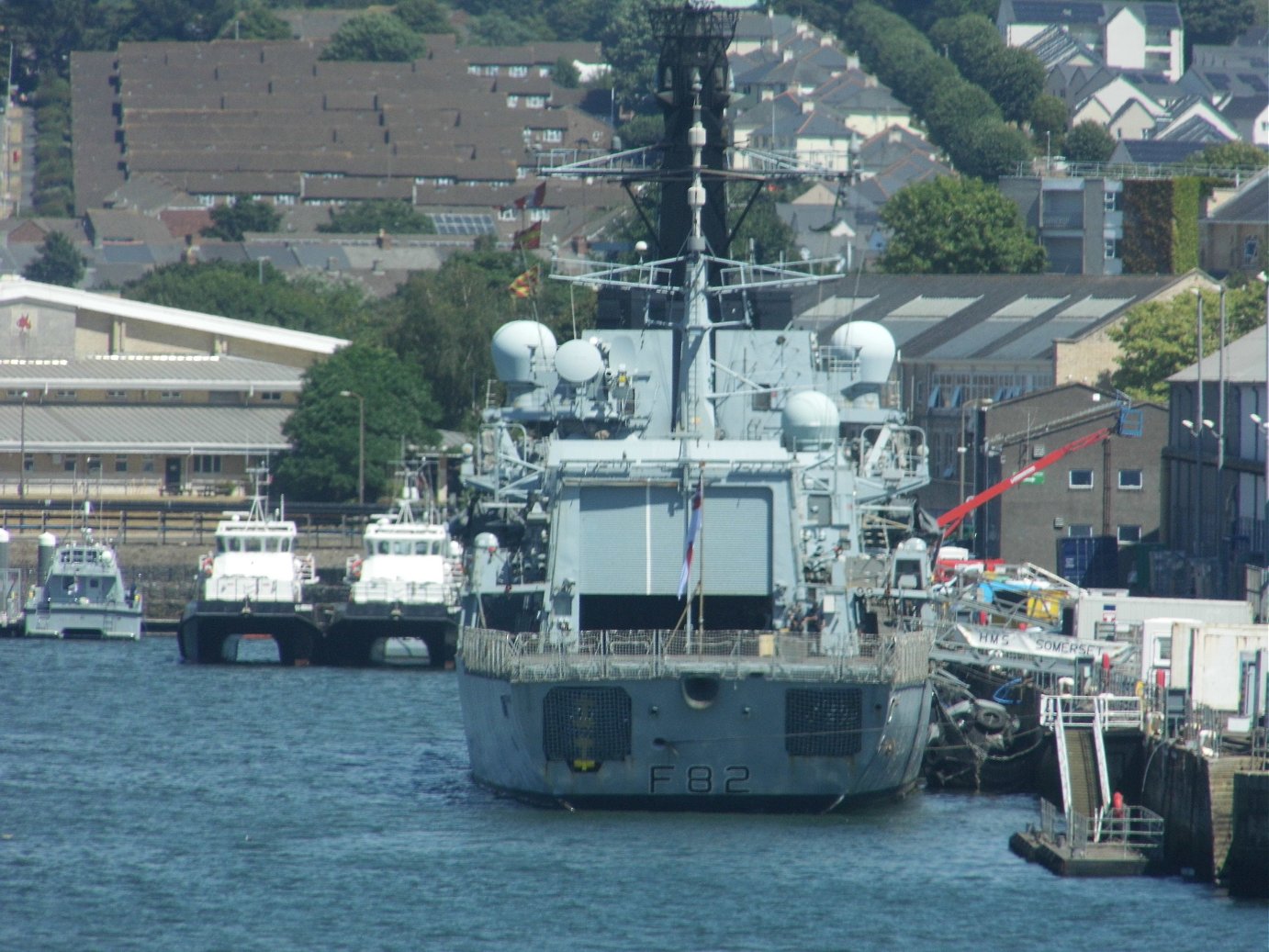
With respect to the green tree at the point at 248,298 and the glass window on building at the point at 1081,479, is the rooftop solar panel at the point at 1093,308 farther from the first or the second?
the green tree at the point at 248,298

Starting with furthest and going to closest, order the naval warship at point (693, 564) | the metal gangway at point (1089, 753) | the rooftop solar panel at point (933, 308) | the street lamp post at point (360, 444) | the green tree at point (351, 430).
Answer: the rooftop solar panel at point (933, 308)
the green tree at point (351, 430)
the street lamp post at point (360, 444)
the naval warship at point (693, 564)
the metal gangway at point (1089, 753)

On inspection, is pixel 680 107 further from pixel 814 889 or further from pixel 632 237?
pixel 632 237

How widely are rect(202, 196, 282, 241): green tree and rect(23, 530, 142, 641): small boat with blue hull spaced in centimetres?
9766

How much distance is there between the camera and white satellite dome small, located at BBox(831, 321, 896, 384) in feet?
144

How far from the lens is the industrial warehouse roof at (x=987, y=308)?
296 ft

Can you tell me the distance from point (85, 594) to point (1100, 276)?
42843 mm

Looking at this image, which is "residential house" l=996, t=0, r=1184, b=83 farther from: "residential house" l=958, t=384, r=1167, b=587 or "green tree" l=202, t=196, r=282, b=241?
"residential house" l=958, t=384, r=1167, b=587

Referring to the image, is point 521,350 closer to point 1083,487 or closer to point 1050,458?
point 1050,458

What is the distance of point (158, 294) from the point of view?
13012cm

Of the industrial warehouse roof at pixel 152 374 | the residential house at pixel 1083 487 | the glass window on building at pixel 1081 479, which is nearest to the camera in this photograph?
the residential house at pixel 1083 487

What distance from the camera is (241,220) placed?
554ft

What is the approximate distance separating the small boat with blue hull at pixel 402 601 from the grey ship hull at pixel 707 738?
28459mm

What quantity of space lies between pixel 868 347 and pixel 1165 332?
38142 millimetres

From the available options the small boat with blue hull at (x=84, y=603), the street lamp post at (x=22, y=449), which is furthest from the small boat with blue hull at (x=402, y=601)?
the street lamp post at (x=22, y=449)
